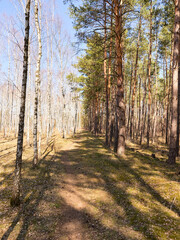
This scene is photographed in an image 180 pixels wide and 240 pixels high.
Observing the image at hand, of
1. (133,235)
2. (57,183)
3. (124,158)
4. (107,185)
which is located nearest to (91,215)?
(133,235)

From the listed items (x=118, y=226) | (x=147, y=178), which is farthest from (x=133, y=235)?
(x=147, y=178)

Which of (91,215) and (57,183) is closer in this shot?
(91,215)

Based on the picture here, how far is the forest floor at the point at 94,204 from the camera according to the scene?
445cm

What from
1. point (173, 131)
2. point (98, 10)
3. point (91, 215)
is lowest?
point (91, 215)

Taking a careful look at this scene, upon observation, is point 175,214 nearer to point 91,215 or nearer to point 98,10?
point 91,215

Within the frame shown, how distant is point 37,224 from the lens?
479 centimetres

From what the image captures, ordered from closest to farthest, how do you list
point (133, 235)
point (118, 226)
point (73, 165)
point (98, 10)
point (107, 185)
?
point (133, 235) < point (118, 226) < point (107, 185) < point (73, 165) < point (98, 10)

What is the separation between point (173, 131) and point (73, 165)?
6.80 metres

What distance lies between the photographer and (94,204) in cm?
600

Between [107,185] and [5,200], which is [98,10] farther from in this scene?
[5,200]

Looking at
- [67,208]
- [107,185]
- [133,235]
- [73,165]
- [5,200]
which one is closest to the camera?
[133,235]

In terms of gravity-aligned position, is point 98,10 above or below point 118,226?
above

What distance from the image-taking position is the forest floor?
4445 mm

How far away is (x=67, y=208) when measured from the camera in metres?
5.70
